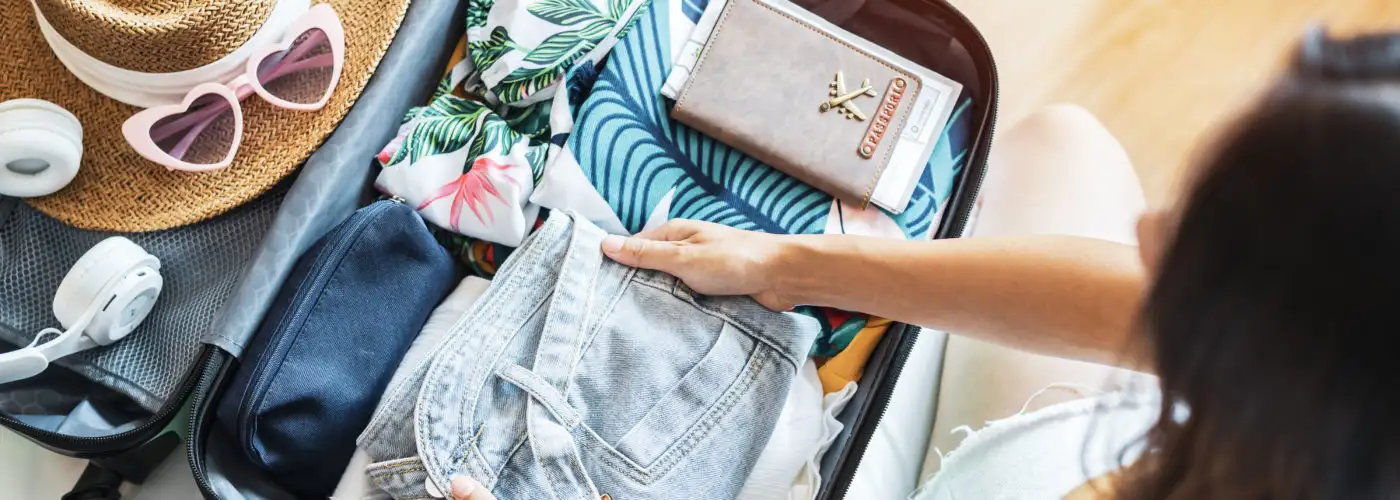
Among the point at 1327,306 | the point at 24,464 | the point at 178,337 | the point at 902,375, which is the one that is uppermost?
the point at 1327,306

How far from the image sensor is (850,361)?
72 cm

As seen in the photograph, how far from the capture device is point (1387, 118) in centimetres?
26

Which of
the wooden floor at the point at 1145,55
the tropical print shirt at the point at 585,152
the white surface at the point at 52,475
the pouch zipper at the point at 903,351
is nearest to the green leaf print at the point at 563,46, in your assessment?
the tropical print shirt at the point at 585,152

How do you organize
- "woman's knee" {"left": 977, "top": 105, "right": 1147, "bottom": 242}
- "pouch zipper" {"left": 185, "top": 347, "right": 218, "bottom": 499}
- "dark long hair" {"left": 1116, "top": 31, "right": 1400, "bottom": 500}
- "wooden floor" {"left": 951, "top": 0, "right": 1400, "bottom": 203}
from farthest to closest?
"wooden floor" {"left": 951, "top": 0, "right": 1400, "bottom": 203} < "woman's knee" {"left": 977, "top": 105, "right": 1147, "bottom": 242} < "pouch zipper" {"left": 185, "top": 347, "right": 218, "bottom": 499} < "dark long hair" {"left": 1116, "top": 31, "right": 1400, "bottom": 500}

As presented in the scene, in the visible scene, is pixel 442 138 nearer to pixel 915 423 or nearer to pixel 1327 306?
pixel 915 423

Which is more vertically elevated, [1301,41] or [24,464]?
[1301,41]

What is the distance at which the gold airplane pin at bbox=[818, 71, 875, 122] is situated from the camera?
741 mm

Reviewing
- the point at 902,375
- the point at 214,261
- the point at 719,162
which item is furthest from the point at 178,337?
the point at 902,375

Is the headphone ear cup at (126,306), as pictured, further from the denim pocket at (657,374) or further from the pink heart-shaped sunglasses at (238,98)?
the denim pocket at (657,374)

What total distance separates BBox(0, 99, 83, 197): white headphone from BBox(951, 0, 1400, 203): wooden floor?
3.26ft

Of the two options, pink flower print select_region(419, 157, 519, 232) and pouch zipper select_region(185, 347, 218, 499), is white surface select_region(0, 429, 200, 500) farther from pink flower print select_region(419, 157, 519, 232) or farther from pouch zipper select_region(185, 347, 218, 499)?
pink flower print select_region(419, 157, 519, 232)

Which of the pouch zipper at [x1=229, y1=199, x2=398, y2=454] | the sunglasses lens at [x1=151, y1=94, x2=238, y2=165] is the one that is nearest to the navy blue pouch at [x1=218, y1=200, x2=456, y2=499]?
the pouch zipper at [x1=229, y1=199, x2=398, y2=454]

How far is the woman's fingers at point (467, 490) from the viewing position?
56cm

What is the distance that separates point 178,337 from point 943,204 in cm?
61
